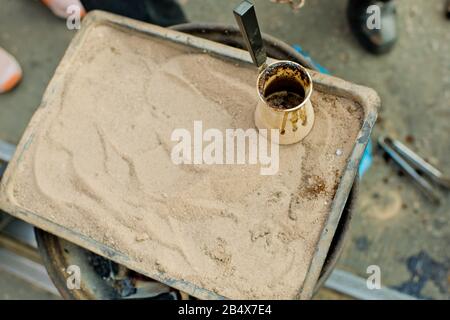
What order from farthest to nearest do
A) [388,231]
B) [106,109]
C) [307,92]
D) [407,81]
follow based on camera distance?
[407,81], [388,231], [106,109], [307,92]

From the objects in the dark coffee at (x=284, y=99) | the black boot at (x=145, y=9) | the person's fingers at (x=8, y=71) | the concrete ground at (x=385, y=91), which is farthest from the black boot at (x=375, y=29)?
the person's fingers at (x=8, y=71)

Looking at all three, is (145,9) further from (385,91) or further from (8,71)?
(385,91)

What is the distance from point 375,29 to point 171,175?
3.47 feet

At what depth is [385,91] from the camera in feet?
6.70

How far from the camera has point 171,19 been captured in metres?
1.94

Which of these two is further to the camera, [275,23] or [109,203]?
[275,23]

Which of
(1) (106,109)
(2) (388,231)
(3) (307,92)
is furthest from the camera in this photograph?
(2) (388,231)

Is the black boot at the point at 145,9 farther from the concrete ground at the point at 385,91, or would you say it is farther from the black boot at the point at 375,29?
the black boot at the point at 375,29

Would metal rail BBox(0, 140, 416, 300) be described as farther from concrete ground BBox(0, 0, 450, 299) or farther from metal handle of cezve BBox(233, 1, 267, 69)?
metal handle of cezve BBox(233, 1, 267, 69)

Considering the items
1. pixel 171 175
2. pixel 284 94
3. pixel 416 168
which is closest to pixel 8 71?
pixel 171 175

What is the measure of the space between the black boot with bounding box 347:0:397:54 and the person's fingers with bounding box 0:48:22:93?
4.24 ft
